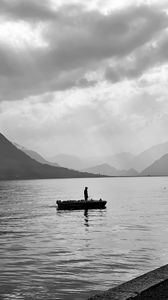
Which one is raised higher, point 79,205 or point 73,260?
point 79,205

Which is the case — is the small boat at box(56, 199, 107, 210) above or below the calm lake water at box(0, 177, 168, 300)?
above

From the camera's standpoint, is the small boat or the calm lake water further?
the small boat

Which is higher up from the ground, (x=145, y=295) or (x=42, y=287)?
(x=145, y=295)

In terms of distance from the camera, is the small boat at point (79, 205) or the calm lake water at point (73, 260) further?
the small boat at point (79, 205)

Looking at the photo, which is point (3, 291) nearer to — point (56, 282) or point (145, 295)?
point (56, 282)

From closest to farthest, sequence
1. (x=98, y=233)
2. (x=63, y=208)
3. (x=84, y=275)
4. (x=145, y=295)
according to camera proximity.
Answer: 1. (x=145, y=295)
2. (x=84, y=275)
3. (x=98, y=233)
4. (x=63, y=208)

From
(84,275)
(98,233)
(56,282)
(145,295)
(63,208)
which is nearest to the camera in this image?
(145,295)

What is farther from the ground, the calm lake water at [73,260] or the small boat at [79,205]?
the small boat at [79,205]

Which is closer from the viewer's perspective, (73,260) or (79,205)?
(73,260)

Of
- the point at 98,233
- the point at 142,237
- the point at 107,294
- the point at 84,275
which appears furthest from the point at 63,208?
the point at 107,294

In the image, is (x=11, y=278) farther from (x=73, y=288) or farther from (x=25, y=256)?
(x=25, y=256)

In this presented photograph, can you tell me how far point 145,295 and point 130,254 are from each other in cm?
1944

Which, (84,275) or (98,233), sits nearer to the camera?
(84,275)

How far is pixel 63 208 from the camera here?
8062 centimetres
